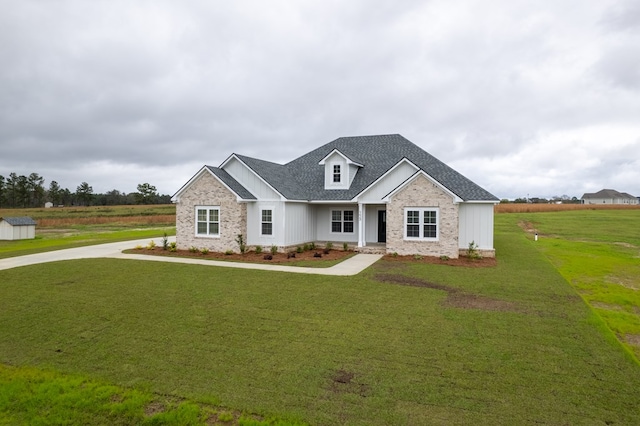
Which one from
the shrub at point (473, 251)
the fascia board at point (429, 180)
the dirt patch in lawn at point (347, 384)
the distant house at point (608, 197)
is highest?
the distant house at point (608, 197)

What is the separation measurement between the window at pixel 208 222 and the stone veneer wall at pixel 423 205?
30.9ft

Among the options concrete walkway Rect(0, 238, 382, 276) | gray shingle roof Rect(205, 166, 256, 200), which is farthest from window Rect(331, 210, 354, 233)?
gray shingle roof Rect(205, 166, 256, 200)

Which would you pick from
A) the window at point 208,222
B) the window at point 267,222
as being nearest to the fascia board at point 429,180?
the window at point 267,222

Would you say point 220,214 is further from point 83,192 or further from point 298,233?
point 83,192

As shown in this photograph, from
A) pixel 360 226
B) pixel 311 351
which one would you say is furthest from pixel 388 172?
pixel 311 351

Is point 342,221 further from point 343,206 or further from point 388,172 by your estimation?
point 388,172

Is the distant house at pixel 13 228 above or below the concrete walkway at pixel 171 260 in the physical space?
above

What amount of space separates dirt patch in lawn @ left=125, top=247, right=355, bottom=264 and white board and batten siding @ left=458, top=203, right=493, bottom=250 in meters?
5.96

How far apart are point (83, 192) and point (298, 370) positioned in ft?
422

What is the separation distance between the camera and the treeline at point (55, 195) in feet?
310

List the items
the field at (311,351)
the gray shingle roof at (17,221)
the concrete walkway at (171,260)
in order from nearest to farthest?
the field at (311,351)
the concrete walkway at (171,260)
the gray shingle roof at (17,221)

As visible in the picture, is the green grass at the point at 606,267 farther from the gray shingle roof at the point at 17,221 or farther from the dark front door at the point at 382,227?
the gray shingle roof at the point at 17,221

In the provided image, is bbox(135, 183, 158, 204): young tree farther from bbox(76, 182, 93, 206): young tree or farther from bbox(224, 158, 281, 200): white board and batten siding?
bbox(224, 158, 281, 200): white board and batten siding

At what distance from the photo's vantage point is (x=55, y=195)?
111500 millimetres
